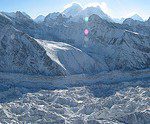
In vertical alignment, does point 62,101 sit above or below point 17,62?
below

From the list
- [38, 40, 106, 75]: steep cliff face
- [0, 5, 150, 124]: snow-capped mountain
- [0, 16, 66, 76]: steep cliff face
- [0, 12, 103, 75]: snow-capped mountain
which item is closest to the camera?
[0, 5, 150, 124]: snow-capped mountain

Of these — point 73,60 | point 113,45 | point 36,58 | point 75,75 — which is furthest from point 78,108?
point 113,45

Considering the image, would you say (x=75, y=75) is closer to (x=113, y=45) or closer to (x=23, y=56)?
(x=23, y=56)

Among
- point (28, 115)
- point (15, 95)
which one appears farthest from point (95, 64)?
point (28, 115)

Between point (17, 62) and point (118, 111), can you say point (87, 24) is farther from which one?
point (118, 111)

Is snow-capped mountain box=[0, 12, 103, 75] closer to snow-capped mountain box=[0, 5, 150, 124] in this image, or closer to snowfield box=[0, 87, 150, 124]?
snow-capped mountain box=[0, 5, 150, 124]

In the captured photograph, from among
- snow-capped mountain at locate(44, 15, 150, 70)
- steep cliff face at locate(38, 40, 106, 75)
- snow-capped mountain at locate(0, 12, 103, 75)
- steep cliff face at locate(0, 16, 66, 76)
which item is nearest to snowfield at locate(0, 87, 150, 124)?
steep cliff face at locate(0, 16, 66, 76)

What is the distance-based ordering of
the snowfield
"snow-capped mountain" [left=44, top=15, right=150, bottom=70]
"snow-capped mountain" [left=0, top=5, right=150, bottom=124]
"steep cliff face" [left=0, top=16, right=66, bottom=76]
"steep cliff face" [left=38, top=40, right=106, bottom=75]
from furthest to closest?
"snow-capped mountain" [left=44, top=15, right=150, bottom=70], "steep cliff face" [left=38, top=40, right=106, bottom=75], "steep cliff face" [left=0, top=16, right=66, bottom=76], "snow-capped mountain" [left=0, top=5, right=150, bottom=124], the snowfield

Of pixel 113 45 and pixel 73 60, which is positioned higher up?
pixel 113 45
